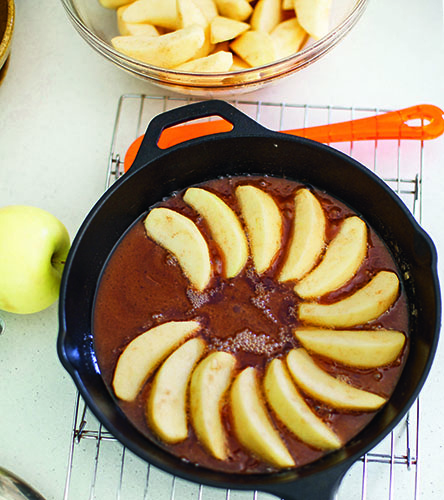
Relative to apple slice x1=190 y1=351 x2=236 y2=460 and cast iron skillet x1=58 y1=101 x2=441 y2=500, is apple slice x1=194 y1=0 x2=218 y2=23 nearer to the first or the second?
cast iron skillet x1=58 y1=101 x2=441 y2=500

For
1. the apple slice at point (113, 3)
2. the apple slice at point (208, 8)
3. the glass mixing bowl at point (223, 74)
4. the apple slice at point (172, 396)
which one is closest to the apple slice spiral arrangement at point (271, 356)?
the apple slice at point (172, 396)

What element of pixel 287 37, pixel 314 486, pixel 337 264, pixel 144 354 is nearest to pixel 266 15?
pixel 287 37

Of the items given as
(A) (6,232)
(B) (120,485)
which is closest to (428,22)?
(A) (6,232)

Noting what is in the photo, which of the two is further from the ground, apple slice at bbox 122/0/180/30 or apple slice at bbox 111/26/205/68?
apple slice at bbox 122/0/180/30

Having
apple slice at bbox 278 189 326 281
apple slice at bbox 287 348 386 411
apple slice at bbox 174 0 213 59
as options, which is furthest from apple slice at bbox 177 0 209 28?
apple slice at bbox 287 348 386 411

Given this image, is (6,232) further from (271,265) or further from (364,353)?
(364,353)
